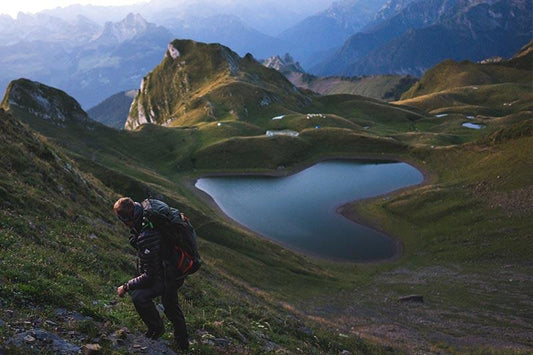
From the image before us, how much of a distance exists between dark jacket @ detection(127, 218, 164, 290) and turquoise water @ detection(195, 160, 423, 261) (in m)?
64.0

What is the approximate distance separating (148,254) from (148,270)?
548 millimetres

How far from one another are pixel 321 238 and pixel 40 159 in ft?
195

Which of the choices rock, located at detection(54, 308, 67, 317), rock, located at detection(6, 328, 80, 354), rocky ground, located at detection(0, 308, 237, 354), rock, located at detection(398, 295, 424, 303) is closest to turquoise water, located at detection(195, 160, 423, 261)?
rock, located at detection(398, 295, 424, 303)

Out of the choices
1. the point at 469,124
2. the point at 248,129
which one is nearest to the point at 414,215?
the point at 248,129

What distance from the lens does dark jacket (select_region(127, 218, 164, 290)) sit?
11.3 meters

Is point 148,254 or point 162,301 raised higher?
point 148,254

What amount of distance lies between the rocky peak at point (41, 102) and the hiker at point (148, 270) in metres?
129

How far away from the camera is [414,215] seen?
8675 cm

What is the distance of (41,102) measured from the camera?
125500 millimetres

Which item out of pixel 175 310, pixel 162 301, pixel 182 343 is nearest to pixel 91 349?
pixel 162 301

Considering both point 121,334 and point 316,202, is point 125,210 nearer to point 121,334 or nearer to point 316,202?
point 121,334

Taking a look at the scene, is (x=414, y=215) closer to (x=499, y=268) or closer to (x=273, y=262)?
(x=499, y=268)

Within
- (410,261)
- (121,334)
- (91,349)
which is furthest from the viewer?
A: (410,261)

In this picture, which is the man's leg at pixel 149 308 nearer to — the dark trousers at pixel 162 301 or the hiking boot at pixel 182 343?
the dark trousers at pixel 162 301
